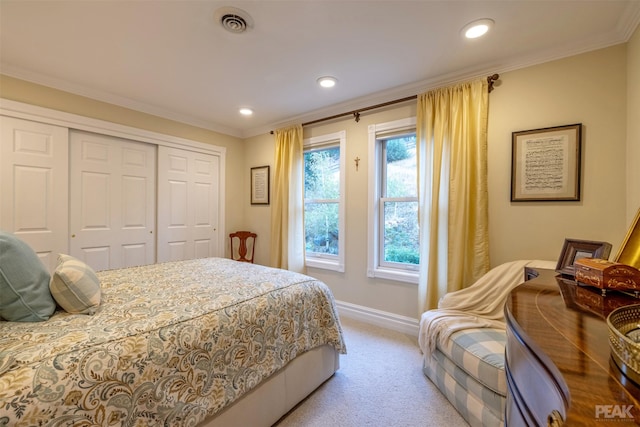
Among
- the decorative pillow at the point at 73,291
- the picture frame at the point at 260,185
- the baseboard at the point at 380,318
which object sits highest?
the picture frame at the point at 260,185

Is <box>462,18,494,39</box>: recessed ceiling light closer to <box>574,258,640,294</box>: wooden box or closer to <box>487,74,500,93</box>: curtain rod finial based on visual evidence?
<box>487,74,500,93</box>: curtain rod finial

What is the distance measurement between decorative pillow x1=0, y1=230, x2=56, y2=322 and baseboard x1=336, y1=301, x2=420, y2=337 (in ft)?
8.53

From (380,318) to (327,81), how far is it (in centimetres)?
256

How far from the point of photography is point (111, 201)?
2980 mm

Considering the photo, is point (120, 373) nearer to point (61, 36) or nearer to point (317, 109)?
point (61, 36)

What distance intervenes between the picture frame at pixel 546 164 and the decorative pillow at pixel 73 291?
2.91 meters

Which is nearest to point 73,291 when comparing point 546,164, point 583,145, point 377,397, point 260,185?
point 377,397

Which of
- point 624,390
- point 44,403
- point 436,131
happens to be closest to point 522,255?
point 436,131

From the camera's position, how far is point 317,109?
10.8ft

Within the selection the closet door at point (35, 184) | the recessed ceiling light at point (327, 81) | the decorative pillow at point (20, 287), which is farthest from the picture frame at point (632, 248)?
the closet door at point (35, 184)

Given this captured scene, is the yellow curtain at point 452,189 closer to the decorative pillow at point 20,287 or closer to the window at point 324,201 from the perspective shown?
the window at point 324,201

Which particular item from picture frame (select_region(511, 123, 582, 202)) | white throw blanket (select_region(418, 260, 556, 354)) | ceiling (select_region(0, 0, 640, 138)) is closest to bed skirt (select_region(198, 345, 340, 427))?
white throw blanket (select_region(418, 260, 556, 354))

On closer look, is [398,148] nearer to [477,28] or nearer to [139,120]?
[477,28]

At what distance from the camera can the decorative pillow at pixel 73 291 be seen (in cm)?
121
